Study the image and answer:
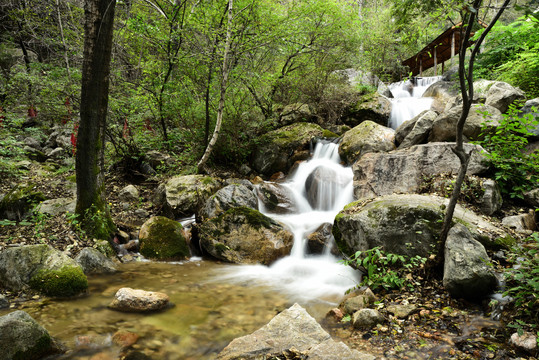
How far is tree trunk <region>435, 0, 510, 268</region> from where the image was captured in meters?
2.95

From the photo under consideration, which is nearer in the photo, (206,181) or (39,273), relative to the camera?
(39,273)

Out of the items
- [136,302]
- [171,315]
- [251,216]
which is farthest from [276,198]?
[136,302]

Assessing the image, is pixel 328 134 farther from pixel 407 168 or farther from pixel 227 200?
pixel 227 200

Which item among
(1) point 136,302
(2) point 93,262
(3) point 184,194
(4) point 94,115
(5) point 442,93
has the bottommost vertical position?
(1) point 136,302

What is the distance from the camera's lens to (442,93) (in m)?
13.2

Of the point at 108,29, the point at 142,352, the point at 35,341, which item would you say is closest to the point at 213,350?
the point at 142,352

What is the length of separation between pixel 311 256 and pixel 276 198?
9.06 ft

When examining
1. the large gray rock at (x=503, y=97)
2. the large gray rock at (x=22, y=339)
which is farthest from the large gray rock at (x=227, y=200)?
the large gray rock at (x=503, y=97)

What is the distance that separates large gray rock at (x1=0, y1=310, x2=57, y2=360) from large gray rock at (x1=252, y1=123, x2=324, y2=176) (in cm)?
861

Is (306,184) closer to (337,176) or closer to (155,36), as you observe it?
(337,176)

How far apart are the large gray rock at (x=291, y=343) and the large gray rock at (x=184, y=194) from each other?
17.4 ft

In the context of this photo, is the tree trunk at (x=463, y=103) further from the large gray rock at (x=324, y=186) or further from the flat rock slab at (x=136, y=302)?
the large gray rock at (x=324, y=186)

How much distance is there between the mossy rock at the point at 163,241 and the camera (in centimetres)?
602

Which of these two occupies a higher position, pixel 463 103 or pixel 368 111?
pixel 368 111
